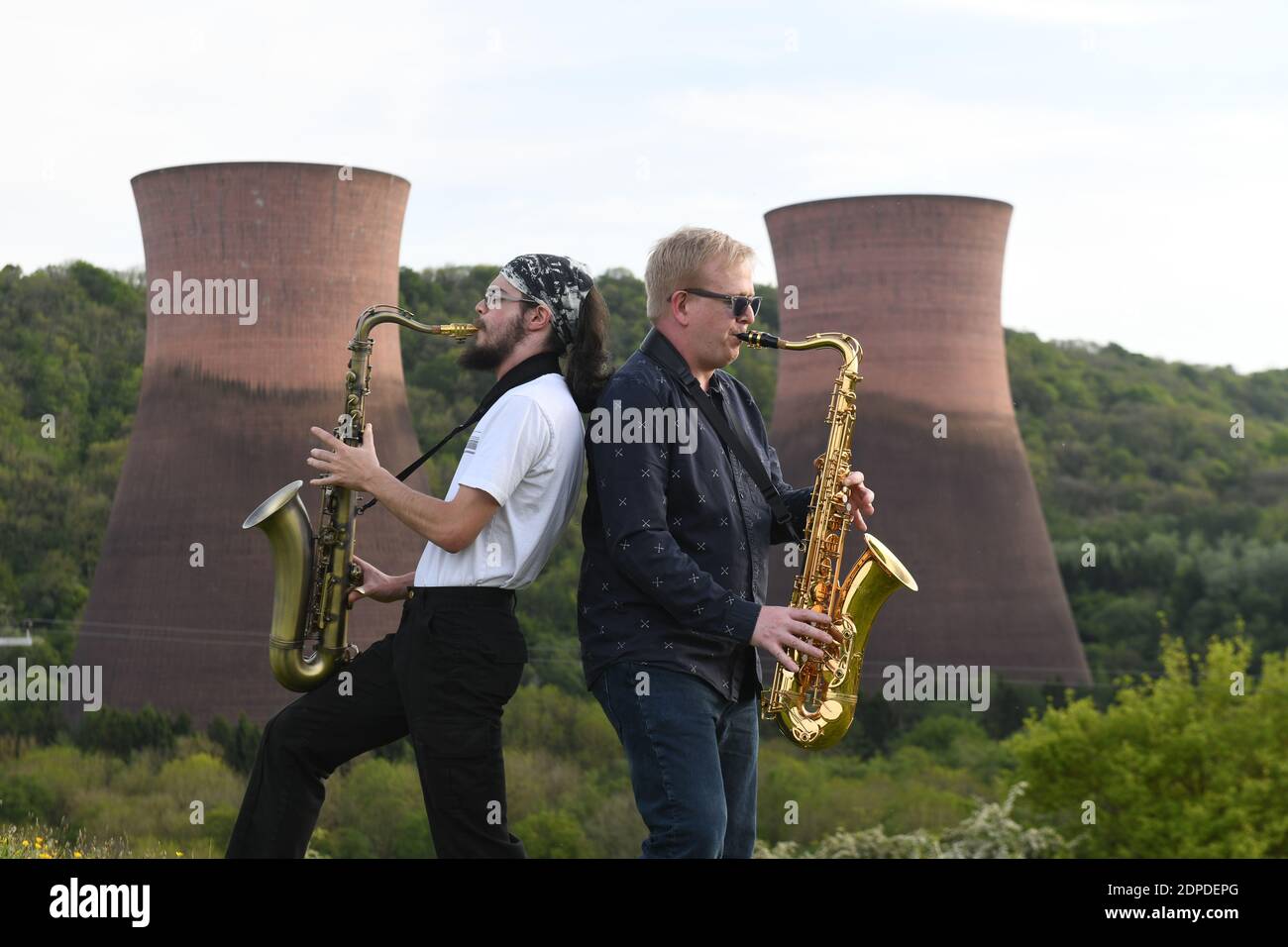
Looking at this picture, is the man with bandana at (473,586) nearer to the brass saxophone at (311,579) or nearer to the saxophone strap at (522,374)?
the saxophone strap at (522,374)

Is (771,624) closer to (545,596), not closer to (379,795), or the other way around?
(379,795)

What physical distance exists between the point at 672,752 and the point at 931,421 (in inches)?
917

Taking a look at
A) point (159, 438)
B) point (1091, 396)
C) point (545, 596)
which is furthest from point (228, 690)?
point (1091, 396)

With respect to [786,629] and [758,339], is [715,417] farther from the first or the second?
[786,629]

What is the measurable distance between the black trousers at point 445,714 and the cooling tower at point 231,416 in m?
19.1

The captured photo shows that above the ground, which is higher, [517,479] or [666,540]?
[517,479]

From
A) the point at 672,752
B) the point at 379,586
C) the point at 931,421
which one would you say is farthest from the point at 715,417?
the point at 931,421

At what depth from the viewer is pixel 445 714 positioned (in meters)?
4.16

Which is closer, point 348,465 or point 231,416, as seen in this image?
point 348,465

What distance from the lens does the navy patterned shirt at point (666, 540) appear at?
3.94 meters

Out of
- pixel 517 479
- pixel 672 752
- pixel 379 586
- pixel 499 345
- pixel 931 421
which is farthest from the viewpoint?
pixel 931 421

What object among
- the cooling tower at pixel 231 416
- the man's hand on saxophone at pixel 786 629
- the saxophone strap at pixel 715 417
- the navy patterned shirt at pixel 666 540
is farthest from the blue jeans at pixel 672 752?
the cooling tower at pixel 231 416

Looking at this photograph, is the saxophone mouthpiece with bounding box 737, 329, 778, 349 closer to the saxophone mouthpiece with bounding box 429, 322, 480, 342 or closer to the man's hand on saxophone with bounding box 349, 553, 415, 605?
the saxophone mouthpiece with bounding box 429, 322, 480, 342
